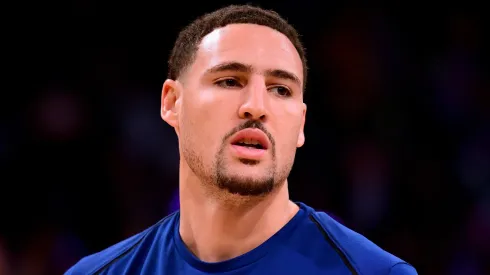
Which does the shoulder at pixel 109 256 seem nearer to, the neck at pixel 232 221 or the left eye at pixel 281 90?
the neck at pixel 232 221

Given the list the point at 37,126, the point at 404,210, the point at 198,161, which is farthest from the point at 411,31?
the point at 198,161

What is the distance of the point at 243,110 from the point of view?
2150mm

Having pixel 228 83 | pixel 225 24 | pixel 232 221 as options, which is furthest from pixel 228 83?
pixel 232 221

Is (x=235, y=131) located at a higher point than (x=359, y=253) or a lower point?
higher

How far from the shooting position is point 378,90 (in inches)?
202

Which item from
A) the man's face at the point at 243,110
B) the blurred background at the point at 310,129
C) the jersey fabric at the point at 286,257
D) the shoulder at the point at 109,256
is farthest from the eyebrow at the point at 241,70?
the blurred background at the point at 310,129

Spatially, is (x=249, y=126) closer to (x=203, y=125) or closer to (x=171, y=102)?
(x=203, y=125)

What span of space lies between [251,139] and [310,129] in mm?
2850

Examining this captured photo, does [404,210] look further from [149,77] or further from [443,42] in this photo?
[149,77]

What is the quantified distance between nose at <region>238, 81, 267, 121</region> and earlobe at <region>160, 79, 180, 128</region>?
1.26ft

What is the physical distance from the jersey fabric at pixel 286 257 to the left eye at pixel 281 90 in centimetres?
44

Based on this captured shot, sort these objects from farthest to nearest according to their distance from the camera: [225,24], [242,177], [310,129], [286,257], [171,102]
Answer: [310,129]
[171,102]
[225,24]
[286,257]
[242,177]

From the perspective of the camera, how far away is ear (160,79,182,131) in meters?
2.47

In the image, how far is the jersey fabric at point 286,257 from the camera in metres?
2.14
